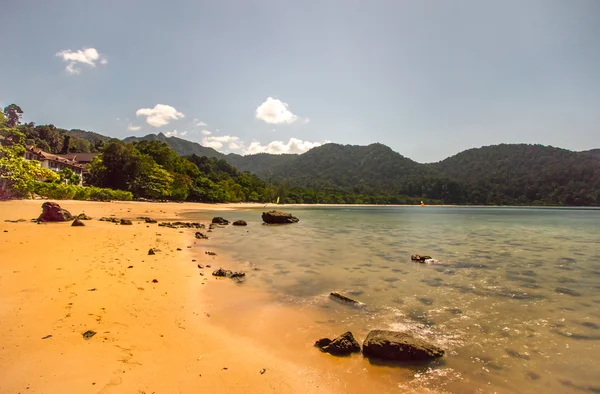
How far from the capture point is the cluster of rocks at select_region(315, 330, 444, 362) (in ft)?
18.1

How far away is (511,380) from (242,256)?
484 inches

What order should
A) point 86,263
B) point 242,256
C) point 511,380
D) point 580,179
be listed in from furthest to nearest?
point 580,179
point 242,256
point 86,263
point 511,380

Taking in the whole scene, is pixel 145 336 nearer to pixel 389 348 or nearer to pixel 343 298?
pixel 389 348

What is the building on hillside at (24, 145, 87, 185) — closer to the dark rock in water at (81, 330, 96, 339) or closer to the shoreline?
the shoreline

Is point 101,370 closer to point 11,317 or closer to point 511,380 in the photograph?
point 11,317

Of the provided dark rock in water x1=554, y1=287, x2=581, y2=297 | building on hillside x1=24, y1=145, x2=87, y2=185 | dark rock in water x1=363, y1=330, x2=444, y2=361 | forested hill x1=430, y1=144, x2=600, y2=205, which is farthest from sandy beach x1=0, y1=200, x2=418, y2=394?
forested hill x1=430, y1=144, x2=600, y2=205

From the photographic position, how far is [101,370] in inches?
169

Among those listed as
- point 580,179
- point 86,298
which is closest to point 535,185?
point 580,179

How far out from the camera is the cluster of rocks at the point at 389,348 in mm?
5531

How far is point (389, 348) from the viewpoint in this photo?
554 cm

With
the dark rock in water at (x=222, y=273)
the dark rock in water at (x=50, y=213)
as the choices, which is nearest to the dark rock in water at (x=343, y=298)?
the dark rock in water at (x=222, y=273)

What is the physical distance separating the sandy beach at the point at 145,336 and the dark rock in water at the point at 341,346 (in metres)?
0.19

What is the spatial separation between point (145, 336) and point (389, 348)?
4.66m

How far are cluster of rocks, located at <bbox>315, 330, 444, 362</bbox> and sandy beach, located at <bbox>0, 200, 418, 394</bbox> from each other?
265 mm
